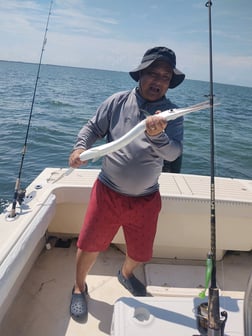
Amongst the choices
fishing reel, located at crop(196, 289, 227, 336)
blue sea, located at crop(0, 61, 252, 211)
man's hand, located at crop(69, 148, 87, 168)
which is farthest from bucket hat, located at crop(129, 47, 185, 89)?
blue sea, located at crop(0, 61, 252, 211)

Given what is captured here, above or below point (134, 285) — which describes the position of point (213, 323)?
above

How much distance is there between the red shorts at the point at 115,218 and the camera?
2.01 metres

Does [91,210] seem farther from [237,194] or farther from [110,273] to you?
[237,194]

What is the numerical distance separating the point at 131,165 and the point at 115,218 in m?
0.39

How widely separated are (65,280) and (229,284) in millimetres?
1390

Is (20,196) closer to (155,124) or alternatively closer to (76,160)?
(76,160)

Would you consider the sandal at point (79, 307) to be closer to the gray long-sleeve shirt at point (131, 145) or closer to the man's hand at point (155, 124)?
the gray long-sleeve shirt at point (131, 145)

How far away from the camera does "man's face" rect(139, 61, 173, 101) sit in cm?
185

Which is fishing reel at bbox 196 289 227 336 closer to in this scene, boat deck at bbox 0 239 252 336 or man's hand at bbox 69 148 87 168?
boat deck at bbox 0 239 252 336

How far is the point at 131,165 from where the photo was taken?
75.3 inches

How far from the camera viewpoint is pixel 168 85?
1.96 m

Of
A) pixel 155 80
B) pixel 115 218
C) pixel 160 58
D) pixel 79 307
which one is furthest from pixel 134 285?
pixel 160 58

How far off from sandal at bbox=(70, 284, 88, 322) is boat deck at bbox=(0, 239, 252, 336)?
0.14 ft

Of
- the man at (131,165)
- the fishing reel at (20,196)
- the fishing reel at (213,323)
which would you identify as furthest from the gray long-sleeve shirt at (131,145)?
the fishing reel at (213,323)
